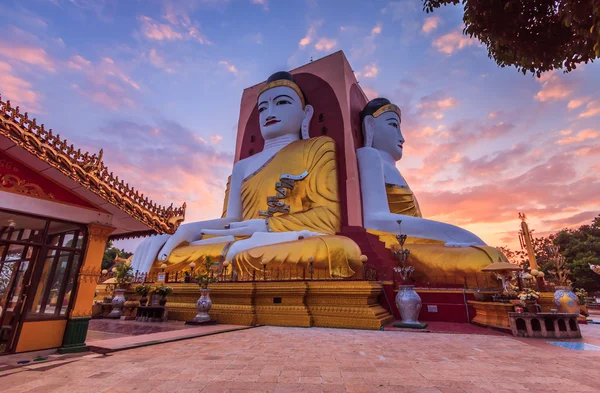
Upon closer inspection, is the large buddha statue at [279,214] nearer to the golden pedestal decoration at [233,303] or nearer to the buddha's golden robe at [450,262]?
the golden pedestal decoration at [233,303]

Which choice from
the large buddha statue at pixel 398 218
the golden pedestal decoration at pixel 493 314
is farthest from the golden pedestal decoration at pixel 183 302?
the golden pedestal decoration at pixel 493 314

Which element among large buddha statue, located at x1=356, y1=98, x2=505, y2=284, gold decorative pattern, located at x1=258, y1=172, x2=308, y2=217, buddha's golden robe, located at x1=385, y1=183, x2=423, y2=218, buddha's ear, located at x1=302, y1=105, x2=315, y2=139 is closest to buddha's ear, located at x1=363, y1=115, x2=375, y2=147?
large buddha statue, located at x1=356, y1=98, x2=505, y2=284

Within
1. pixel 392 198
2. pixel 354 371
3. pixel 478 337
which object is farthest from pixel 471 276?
pixel 354 371

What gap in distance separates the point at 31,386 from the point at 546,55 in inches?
278

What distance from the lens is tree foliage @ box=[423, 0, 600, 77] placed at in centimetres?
392

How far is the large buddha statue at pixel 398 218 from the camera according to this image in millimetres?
9594

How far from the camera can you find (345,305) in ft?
24.7

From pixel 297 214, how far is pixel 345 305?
465 cm

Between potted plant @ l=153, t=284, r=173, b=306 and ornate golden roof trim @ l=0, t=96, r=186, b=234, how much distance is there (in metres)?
4.31

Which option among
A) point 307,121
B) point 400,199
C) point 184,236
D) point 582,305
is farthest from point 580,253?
point 184,236

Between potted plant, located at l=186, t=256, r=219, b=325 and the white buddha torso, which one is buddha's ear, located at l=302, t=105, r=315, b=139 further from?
potted plant, located at l=186, t=256, r=219, b=325

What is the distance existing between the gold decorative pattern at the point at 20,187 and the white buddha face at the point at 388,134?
12707 millimetres

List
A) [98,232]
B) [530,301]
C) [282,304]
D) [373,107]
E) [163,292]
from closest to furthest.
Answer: [98,232], [530,301], [282,304], [163,292], [373,107]

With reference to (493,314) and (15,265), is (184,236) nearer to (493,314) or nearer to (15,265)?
(15,265)
